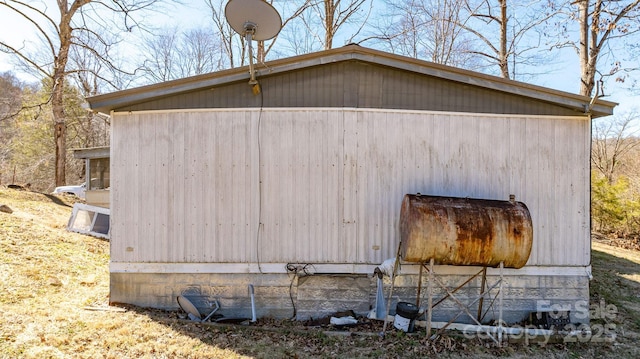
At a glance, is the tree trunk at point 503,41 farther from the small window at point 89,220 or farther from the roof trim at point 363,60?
the small window at point 89,220

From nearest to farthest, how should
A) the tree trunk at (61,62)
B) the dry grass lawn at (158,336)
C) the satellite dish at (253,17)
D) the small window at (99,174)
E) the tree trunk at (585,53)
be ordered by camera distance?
the dry grass lawn at (158,336), the satellite dish at (253,17), the tree trunk at (585,53), the small window at (99,174), the tree trunk at (61,62)

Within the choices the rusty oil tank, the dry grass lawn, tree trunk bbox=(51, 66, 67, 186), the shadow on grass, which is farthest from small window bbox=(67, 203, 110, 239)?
the shadow on grass

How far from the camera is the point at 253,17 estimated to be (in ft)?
14.0

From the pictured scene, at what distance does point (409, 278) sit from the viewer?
486 cm

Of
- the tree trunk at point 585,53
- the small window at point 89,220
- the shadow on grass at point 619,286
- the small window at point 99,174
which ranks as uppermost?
the tree trunk at point 585,53

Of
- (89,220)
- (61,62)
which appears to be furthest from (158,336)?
(61,62)

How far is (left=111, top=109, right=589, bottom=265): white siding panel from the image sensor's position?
4.84 metres

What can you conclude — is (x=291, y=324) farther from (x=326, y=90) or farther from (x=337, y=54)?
(x=337, y=54)

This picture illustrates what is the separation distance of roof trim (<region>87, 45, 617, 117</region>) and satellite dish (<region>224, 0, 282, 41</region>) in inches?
17.9

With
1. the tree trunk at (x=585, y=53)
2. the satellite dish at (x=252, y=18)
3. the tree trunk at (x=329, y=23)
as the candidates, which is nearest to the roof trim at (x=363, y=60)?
the satellite dish at (x=252, y=18)

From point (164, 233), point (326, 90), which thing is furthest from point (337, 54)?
point (164, 233)

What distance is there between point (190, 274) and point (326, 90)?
11.0 feet

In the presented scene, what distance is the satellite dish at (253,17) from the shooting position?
4.15 meters

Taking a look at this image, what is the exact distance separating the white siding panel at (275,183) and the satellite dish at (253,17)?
3.56 ft
